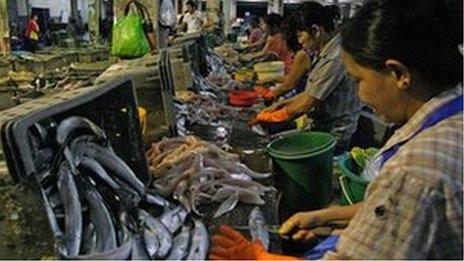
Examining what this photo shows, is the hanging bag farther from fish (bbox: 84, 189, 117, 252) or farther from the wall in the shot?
the wall

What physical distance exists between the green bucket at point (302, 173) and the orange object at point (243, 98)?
2.31m

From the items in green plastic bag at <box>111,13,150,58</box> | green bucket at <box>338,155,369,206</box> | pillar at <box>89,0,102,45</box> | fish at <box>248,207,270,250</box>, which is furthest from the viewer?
pillar at <box>89,0,102,45</box>

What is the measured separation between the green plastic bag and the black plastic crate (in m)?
2.61

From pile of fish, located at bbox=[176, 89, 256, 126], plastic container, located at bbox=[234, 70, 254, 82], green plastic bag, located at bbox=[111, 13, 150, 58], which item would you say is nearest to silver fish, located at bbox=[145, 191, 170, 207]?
pile of fish, located at bbox=[176, 89, 256, 126]

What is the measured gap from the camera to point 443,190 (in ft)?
4.37

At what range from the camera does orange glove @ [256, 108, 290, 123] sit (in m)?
4.85

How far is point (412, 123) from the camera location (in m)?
1.60

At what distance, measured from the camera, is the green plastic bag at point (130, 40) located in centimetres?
571

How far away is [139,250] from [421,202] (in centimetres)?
134

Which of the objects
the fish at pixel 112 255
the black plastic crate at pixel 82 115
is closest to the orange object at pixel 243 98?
the black plastic crate at pixel 82 115

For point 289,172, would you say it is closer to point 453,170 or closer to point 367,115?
point 453,170

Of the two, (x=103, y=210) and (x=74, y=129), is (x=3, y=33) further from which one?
(x=103, y=210)

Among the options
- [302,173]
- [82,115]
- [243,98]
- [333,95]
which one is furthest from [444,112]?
Answer: [243,98]

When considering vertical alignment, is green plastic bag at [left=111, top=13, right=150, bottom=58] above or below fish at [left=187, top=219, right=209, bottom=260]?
above
